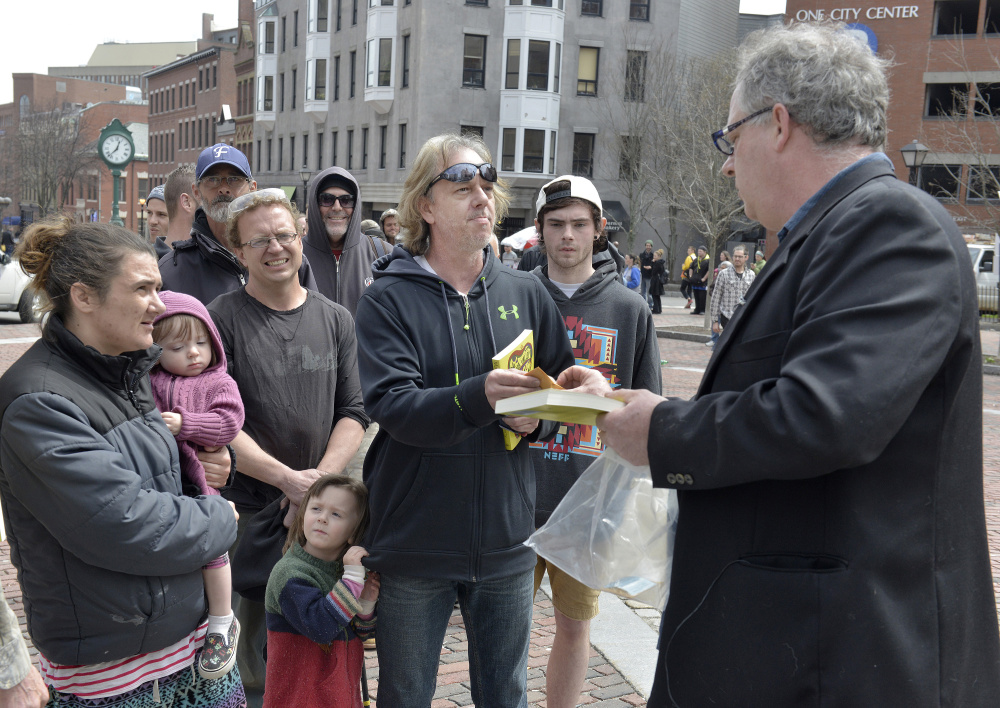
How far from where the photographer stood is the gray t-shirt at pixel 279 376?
11.8ft

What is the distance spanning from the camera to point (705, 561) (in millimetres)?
1985

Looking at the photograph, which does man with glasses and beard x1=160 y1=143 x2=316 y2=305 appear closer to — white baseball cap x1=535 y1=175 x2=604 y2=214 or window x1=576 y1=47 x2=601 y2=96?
white baseball cap x1=535 y1=175 x2=604 y2=214

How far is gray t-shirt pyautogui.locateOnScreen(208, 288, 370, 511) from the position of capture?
360cm

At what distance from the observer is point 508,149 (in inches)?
1608

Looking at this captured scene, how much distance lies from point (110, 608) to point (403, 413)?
96 cm

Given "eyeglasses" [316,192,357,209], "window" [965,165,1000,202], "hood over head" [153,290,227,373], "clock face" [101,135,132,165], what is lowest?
"hood over head" [153,290,227,373]

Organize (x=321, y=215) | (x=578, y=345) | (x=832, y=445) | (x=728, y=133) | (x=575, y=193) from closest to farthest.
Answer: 1. (x=832, y=445)
2. (x=728, y=133)
3. (x=578, y=345)
4. (x=575, y=193)
5. (x=321, y=215)

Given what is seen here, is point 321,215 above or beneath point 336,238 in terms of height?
above

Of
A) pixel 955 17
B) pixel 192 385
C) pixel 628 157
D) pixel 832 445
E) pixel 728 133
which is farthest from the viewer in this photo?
pixel 955 17

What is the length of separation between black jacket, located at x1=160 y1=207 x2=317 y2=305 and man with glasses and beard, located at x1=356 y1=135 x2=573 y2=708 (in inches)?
55.9

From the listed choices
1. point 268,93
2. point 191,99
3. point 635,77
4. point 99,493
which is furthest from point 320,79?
point 99,493

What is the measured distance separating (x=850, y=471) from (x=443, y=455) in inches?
51.9

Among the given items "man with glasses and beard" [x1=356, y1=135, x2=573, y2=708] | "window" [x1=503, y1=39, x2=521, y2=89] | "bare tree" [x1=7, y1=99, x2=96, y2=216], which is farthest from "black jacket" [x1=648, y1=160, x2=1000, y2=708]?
"bare tree" [x1=7, y1=99, x2=96, y2=216]

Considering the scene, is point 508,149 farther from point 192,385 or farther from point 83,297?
point 83,297
